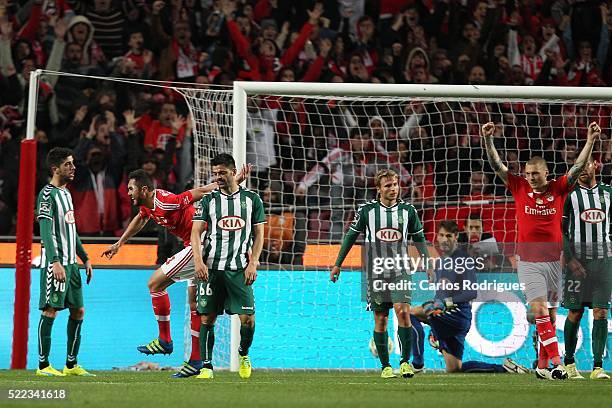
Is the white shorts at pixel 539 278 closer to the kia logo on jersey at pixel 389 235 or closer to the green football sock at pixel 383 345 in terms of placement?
the kia logo on jersey at pixel 389 235

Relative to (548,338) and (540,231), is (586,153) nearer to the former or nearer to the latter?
(540,231)

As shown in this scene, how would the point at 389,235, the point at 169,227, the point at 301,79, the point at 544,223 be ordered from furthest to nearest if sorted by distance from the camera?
the point at 301,79 → the point at 169,227 → the point at 389,235 → the point at 544,223

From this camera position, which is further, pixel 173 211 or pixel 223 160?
pixel 173 211

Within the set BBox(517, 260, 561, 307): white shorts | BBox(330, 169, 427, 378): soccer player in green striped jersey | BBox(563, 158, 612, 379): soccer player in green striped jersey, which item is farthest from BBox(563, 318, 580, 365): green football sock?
BBox(330, 169, 427, 378): soccer player in green striped jersey

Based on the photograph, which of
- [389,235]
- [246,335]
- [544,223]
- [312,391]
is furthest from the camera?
[389,235]

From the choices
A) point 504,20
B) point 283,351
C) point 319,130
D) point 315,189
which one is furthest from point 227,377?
point 504,20

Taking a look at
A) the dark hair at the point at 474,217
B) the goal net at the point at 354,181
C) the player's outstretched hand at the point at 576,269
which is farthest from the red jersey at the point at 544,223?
the dark hair at the point at 474,217

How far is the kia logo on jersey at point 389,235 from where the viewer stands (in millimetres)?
9711

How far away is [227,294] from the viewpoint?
30.5 feet

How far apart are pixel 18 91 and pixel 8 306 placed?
13.4 feet

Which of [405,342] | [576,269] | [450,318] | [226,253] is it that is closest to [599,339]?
[576,269]

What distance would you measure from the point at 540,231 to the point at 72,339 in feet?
13.0

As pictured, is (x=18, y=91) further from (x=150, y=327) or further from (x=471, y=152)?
(x=471, y=152)

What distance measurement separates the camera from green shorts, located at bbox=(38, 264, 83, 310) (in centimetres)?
958
